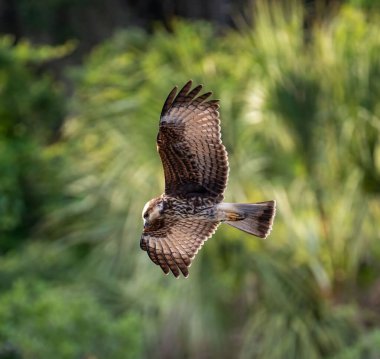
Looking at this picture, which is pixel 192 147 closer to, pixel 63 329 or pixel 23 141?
pixel 63 329

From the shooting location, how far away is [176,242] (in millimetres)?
5809

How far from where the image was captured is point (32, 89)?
12.9m

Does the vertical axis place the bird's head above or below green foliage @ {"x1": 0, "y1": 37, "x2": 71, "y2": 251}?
above

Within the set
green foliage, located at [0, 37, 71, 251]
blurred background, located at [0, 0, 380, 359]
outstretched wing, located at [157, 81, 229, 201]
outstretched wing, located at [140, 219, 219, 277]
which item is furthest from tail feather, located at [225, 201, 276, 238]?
green foliage, located at [0, 37, 71, 251]

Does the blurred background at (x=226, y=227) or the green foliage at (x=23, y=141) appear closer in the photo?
the blurred background at (x=226, y=227)

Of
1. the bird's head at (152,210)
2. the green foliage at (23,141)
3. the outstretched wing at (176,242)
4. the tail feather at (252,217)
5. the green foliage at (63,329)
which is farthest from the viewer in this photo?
the green foliage at (23,141)

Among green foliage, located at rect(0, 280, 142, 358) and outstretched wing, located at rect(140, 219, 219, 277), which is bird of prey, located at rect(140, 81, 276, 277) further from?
green foliage, located at rect(0, 280, 142, 358)

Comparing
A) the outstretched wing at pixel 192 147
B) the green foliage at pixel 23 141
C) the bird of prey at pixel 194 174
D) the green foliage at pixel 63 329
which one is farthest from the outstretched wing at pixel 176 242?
the green foliage at pixel 23 141

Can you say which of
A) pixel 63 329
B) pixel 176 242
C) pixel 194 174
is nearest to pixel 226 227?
pixel 63 329

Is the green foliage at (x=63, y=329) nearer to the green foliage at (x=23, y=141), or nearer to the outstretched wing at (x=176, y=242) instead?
the green foliage at (x=23, y=141)

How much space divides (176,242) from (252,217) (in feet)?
1.59

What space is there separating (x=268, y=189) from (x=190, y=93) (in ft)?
15.7

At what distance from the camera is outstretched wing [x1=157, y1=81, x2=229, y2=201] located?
5.46 m

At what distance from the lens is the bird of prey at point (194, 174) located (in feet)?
17.9
